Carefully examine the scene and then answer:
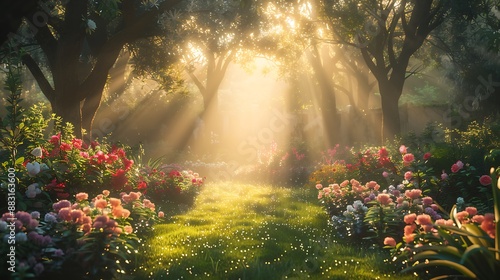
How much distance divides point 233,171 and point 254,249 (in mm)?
14533

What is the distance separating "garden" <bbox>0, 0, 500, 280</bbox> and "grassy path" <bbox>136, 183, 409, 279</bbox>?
0.13 feet

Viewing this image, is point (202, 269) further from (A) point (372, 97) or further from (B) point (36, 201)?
(A) point (372, 97)

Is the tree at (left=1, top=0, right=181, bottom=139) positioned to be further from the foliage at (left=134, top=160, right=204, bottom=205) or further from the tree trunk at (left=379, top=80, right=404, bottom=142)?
the tree trunk at (left=379, top=80, right=404, bottom=142)

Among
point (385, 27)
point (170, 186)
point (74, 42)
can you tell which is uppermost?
point (385, 27)

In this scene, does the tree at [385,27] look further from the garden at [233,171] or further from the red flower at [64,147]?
the red flower at [64,147]

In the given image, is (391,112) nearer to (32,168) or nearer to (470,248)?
(32,168)

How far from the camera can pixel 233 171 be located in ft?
69.3

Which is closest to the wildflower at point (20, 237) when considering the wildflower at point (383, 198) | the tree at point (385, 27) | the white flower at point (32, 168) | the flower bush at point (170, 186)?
the white flower at point (32, 168)

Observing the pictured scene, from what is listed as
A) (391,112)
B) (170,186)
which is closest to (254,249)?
(170,186)

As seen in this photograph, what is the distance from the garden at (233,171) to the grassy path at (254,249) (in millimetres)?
39

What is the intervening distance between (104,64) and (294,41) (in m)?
10.5

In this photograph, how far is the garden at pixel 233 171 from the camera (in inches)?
179

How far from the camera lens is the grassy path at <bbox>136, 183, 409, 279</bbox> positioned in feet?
17.6

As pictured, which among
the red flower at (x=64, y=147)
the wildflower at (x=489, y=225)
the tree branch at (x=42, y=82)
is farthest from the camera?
the tree branch at (x=42, y=82)
